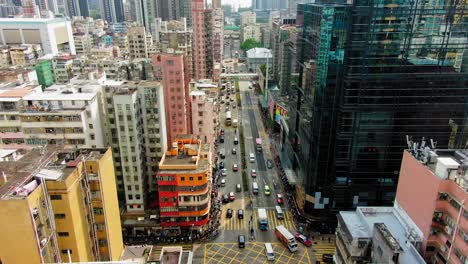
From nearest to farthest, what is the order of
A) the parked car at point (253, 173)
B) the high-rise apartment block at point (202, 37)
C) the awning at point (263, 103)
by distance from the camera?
1. the parked car at point (253, 173)
2. the high-rise apartment block at point (202, 37)
3. the awning at point (263, 103)

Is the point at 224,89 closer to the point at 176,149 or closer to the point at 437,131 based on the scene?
the point at 176,149

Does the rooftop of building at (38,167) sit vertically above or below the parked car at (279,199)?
above

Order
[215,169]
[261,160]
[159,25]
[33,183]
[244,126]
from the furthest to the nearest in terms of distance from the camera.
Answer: [159,25]
[244,126]
[261,160]
[215,169]
[33,183]

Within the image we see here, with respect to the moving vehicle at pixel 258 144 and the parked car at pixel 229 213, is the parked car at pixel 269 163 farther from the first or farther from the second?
the parked car at pixel 229 213

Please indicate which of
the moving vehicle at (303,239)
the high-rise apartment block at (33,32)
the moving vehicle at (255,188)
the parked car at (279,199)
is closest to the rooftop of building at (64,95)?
the moving vehicle at (255,188)

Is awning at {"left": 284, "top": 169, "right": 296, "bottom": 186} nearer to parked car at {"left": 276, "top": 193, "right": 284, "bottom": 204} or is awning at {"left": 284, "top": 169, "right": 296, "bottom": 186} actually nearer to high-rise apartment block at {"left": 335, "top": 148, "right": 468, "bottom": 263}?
parked car at {"left": 276, "top": 193, "right": 284, "bottom": 204}

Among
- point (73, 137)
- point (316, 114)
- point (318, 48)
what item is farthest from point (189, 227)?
point (318, 48)
